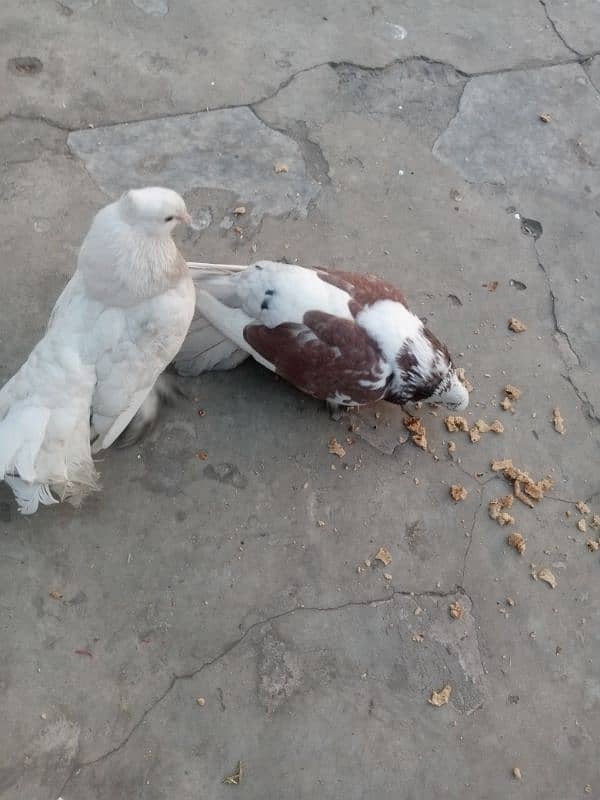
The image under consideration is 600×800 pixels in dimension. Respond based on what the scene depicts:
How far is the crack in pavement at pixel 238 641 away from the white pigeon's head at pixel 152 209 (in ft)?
5.83

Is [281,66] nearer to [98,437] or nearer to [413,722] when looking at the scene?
[98,437]

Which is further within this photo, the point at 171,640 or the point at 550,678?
the point at 550,678

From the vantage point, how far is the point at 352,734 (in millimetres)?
2914


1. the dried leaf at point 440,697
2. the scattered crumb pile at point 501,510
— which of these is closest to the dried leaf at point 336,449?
the scattered crumb pile at point 501,510

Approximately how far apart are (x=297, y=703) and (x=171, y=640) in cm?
62

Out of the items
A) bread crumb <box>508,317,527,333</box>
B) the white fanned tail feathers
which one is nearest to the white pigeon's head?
the white fanned tail feathers

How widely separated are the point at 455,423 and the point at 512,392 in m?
0.42

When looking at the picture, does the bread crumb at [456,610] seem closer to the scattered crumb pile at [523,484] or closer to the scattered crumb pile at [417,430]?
the scattered crumb pile at [523,484]

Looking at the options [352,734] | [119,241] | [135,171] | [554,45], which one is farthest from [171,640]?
[554,45]

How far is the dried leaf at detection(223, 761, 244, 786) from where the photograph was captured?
2742mm

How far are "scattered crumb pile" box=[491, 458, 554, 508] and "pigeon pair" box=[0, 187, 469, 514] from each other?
473 mm

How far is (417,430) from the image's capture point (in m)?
3.51

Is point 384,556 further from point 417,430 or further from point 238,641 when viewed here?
point 238,641

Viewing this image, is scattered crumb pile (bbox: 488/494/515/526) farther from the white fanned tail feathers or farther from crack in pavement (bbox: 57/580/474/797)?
the white fanned tail feathers
